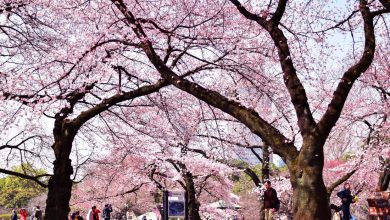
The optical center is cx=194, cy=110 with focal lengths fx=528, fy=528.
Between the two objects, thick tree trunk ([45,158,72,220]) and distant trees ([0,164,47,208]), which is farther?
distant trees ([0,164,47,208])

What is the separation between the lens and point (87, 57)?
395 inches

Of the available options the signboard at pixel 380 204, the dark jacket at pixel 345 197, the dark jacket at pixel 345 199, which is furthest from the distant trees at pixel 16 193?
the signboard at pixel 380 204

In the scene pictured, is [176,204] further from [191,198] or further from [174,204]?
[191,198]

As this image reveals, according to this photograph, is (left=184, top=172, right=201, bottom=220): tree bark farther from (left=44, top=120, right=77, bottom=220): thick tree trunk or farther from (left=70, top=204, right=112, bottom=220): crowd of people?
(left=44, top=120, right=77, bottom=220): thick tree trunk

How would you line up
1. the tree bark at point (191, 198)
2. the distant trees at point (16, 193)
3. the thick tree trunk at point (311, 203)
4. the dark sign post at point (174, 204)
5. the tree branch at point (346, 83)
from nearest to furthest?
the thick tree trunk at point (311, 203), the tree branch at point (346, 83), the dark sign post at point (174, 204), the tree bark at point (191, 198), the distant trees at point (16, 193)

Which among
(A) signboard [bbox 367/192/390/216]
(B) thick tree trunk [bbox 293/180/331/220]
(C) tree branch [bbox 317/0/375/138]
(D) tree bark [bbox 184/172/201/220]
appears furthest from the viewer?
(D) tree bark [bbox 184/172/201/220]

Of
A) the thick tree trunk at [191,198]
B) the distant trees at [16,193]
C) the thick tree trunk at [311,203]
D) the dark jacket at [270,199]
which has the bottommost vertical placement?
the thick tree trunk at [311,203]

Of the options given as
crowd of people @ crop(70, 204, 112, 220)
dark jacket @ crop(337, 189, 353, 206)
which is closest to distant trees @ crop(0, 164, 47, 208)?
crowd of people @ crop(70, 204, 112, 220)

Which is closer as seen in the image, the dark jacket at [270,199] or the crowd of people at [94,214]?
the dark jacket at [270,199]

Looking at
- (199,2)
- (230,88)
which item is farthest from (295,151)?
(230,88)

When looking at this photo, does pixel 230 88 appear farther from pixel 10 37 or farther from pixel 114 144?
pixel 10 37

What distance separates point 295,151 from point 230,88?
8728 mm

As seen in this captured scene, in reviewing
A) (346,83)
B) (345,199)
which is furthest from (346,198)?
(346,83)

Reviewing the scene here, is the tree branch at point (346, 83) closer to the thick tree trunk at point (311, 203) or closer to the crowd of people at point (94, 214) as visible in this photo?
the thick tree trunk at point (311, 203)
